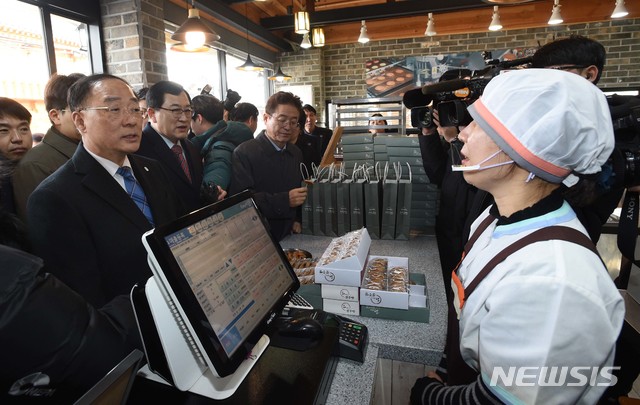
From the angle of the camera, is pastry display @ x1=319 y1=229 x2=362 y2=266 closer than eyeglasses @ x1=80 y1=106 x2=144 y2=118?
Yes

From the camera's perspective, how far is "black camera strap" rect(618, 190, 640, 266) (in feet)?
3.49

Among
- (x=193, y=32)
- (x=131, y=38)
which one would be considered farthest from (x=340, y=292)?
(x=131, y=38)

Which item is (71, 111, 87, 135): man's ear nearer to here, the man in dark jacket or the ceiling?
the man in dark jacket

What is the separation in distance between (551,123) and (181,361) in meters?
0.84

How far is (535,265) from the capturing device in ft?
2.14

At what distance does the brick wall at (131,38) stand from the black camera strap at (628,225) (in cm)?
316

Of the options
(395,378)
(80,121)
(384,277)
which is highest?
(80,121)

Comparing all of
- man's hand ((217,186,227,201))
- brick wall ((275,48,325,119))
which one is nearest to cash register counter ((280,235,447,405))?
man's hand ((217,186,227,201))

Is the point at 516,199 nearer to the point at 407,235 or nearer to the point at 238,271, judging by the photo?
the point at 238,271

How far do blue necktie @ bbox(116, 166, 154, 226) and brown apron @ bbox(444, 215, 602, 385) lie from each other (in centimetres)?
109

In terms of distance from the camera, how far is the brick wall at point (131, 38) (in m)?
2.90

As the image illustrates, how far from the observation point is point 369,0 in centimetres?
570

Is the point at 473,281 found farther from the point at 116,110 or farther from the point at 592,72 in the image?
the point at 116,110

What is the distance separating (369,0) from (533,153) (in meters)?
5.90
